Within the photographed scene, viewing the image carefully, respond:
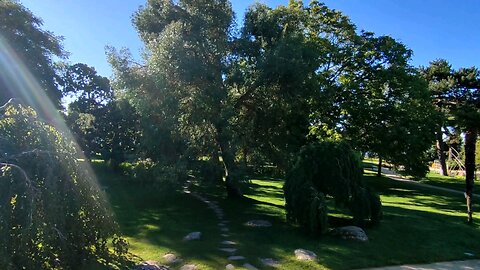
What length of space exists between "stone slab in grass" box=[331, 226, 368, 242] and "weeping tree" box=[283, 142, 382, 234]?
0.43m

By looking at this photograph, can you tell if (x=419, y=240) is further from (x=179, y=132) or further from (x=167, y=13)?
(x=167, y=13)

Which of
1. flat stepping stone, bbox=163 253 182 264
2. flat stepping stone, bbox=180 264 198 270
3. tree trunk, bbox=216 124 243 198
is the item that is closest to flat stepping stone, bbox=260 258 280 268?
flat stepping stone, bbox=180 264 198 270

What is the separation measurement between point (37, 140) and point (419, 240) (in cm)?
967

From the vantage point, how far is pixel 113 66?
43.2 feet

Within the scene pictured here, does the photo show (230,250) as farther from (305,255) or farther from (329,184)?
(329,184)

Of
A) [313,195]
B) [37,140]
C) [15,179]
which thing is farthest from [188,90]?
[15,179]

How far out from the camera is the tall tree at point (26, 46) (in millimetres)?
17328

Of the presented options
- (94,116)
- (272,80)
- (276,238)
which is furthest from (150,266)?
(94,116)

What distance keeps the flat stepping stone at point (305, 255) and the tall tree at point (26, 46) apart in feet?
48.4

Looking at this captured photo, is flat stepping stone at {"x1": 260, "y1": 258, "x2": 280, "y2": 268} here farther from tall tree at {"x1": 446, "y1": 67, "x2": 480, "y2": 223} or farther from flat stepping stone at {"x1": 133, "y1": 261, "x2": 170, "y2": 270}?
tall tree at {"x1": 446, "y1": 67, "x2": 480, "y2": 223}

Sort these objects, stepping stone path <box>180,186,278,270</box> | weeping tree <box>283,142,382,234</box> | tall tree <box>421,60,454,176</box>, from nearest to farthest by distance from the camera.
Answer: stepping stone path <box>180,186,278,270</box>
weeping tree <box>283,142,382,234</box>
tall tree <box>421,60,454,176</box>

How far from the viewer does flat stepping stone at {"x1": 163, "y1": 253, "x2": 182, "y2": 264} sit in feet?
26.7

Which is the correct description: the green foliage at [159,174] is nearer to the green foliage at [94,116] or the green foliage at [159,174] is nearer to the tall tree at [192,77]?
the tall tree at [192,77]

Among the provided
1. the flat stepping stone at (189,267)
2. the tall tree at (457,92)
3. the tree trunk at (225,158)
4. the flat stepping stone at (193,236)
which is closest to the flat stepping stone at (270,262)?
the flat stepping stone at (189,267)
